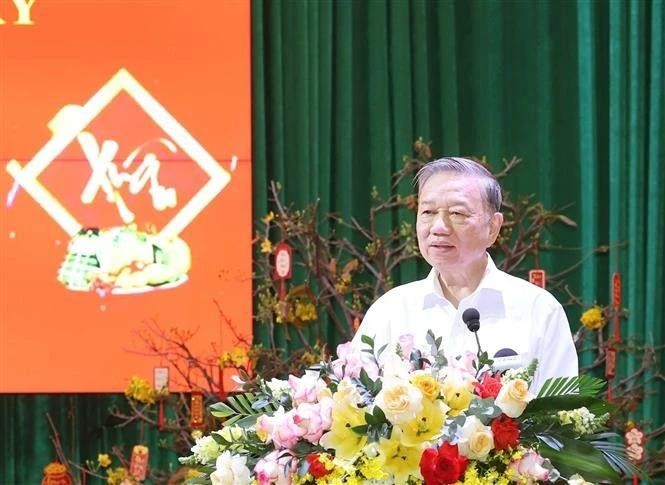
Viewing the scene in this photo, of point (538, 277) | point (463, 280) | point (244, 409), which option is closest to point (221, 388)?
point (538, 277)

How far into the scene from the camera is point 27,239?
3.91 meters

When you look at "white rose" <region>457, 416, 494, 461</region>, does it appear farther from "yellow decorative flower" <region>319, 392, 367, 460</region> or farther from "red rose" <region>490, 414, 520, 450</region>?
"yellow decorative flower" <region>319, 392, 367, 460</region>

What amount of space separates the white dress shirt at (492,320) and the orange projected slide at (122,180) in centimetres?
186

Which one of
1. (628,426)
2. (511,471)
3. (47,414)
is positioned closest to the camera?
(511,471)

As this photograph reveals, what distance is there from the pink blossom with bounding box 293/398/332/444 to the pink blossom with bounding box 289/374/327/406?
4 cm

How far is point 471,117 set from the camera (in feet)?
14.3

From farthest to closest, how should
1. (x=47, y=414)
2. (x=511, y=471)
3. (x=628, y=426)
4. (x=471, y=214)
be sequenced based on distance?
(x=47, y=414) → (x=628, y=426) → (x=471, y=214) → (x=511, y=471)

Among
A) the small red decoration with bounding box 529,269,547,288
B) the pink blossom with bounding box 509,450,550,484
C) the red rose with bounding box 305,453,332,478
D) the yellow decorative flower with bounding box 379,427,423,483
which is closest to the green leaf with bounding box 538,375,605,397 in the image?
the pink blossom with bounding box 509,450,550,484

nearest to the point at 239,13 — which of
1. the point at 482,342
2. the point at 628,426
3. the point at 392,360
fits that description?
the point at 628,426

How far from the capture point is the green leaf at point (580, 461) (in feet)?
4.65

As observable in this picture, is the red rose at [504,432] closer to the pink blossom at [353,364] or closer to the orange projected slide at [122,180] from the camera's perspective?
the pink blossom at [353,364]

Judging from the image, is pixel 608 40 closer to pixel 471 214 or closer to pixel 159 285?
pixel 159 285

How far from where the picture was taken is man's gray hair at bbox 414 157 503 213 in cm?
202

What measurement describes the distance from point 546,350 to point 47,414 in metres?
2.72
